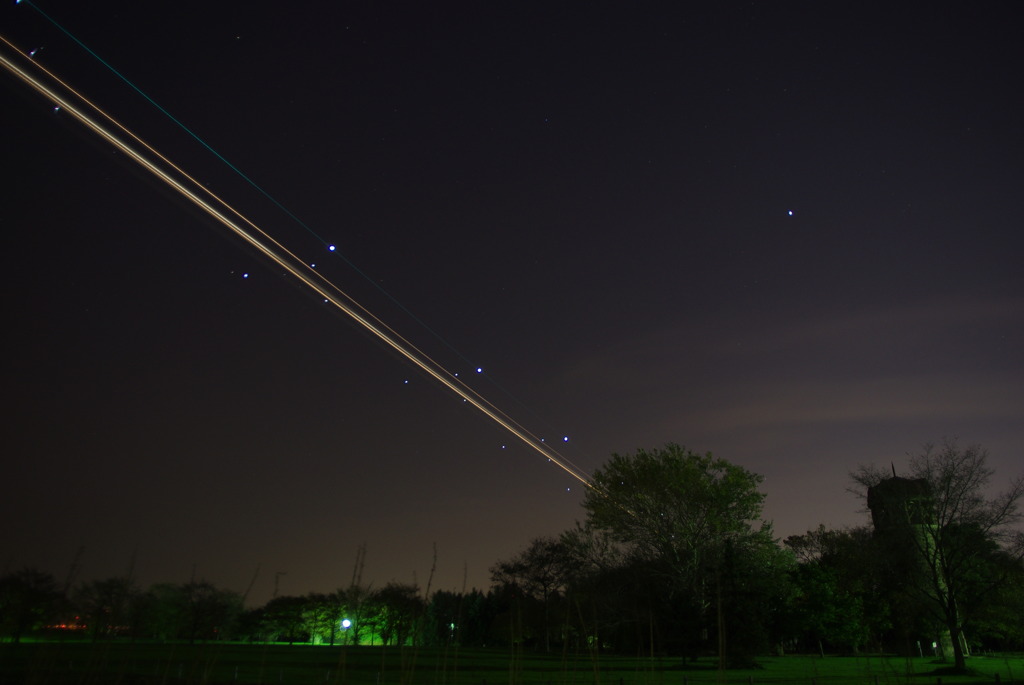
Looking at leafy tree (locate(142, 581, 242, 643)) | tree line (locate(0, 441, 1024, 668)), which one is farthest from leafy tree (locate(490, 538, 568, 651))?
leafy tree (locate(142, 581, 242, 643))

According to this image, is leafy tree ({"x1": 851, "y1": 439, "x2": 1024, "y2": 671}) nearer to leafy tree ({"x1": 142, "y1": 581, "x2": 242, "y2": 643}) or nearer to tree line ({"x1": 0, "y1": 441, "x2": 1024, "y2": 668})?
tree line ({"x1": 0, "y1": 441, "x2": 1024, "y2": 668})

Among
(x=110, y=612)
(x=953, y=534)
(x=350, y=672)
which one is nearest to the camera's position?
(x=110, y=612)

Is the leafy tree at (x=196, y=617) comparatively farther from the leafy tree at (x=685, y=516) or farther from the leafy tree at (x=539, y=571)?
the leafy tree at (x=539, y=571)

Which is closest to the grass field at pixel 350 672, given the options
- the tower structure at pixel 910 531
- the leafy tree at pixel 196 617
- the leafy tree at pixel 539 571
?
the leafy tree at pixel 196 617

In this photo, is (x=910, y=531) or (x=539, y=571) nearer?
(x=910, y=531)

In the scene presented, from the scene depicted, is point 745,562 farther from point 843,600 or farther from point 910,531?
point 843,600

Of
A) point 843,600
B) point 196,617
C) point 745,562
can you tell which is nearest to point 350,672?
point 196,617

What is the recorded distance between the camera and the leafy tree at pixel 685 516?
39.3 m

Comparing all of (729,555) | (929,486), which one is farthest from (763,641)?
(929,486)

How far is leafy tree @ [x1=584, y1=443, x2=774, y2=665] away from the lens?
3928cm

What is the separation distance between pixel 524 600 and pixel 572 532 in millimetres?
34168

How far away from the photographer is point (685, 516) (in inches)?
1597

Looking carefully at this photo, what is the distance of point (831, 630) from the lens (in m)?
48.5

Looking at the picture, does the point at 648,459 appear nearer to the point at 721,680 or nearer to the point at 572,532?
the point at 572,532
